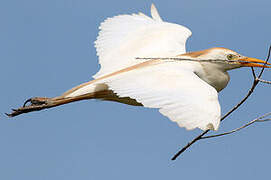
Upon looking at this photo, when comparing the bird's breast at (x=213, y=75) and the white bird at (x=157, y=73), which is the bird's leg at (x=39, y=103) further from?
the bird's breast at (x=213, y=75)

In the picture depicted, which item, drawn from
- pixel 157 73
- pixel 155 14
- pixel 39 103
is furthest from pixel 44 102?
pixel 155 14

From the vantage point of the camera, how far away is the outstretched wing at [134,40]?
34.2 feet

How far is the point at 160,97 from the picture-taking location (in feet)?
24.0

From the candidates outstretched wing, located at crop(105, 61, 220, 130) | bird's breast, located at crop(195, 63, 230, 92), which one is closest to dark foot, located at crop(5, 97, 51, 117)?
outstretched wing, located at crop(105, 61, 220, 130)

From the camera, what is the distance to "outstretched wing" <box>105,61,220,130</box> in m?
6.88

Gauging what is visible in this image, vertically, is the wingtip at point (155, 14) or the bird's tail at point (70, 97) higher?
the wingtip at point (155, 14)

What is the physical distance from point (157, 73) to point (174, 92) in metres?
0.83

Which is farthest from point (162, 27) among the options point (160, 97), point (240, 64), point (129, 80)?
point (160, 97)

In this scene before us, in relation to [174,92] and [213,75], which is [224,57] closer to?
[213,75]

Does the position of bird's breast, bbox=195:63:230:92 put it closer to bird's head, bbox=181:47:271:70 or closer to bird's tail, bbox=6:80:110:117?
bird's head, bbox=181:47:271:70

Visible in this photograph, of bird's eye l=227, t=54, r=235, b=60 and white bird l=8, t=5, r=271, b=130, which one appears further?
bird's eye l=227, t=54, r=235, b=60

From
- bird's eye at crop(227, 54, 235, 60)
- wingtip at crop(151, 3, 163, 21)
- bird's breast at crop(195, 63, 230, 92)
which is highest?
wingtip at crop(151, 3, 163, 21)

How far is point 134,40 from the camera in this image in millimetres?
11242

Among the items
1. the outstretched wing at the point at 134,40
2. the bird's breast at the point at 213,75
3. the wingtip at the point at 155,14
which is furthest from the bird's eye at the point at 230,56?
the wingtip at the point at 155,14
